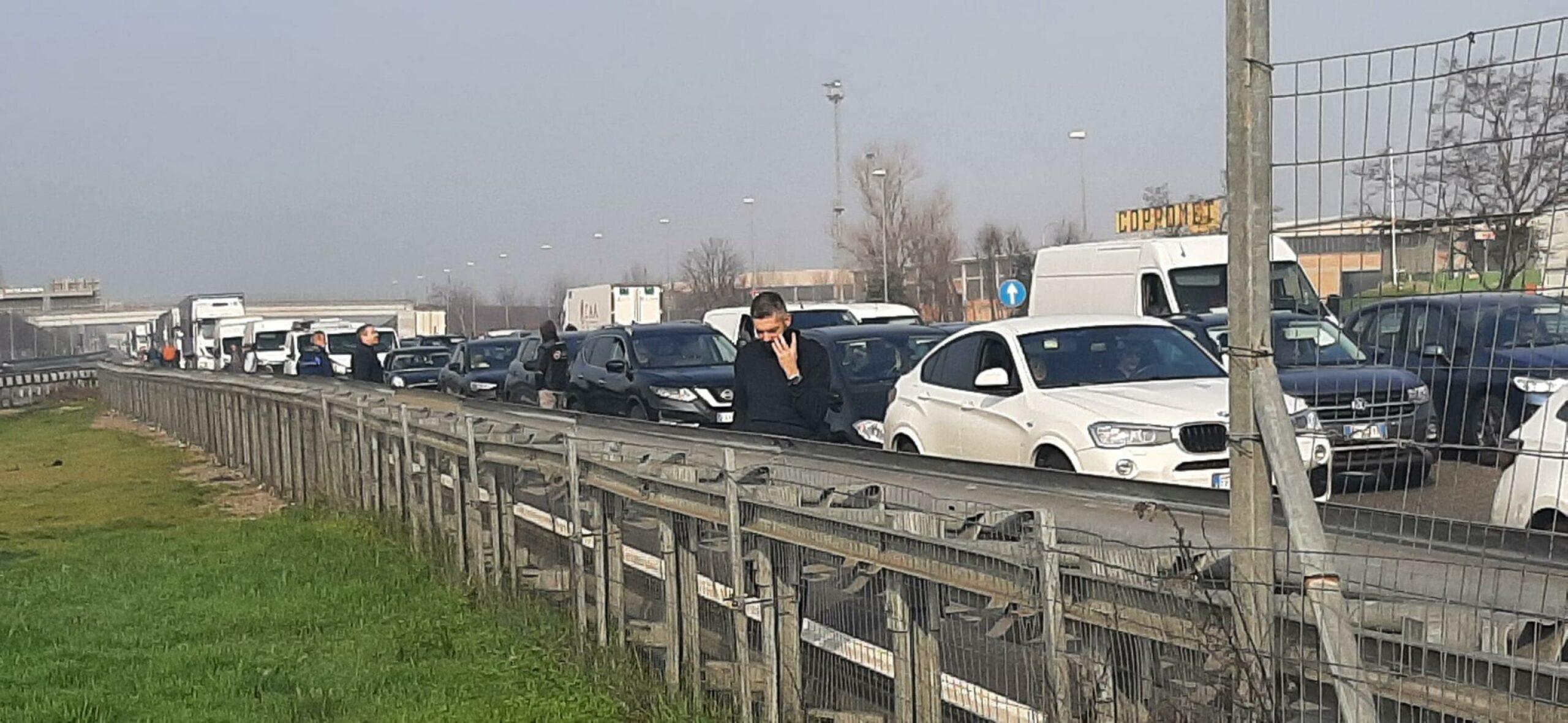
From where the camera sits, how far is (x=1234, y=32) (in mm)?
3984

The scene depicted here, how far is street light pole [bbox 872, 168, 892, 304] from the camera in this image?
56.7 m

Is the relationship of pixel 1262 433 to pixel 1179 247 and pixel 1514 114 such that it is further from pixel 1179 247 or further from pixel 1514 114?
pixel 1179 247

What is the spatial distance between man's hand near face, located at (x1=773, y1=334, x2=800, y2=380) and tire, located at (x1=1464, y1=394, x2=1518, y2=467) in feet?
19.6

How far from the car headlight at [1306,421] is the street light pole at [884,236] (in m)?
46.6

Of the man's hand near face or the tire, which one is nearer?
the tire

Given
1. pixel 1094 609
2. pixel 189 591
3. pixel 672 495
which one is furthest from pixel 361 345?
pixel 1094 609

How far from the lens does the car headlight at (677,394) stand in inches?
874

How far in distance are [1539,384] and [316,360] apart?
36.3 m

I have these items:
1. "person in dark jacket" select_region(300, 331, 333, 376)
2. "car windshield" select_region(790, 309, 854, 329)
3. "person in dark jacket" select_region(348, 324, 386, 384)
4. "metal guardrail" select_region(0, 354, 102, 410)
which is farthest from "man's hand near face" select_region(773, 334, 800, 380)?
"metal guardrail" select_region(0, 354, 102, 410)

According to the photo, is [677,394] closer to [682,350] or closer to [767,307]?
[682,350]

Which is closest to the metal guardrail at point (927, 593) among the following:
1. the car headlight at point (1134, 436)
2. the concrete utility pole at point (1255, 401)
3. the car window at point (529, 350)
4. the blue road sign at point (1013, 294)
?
the concrete utility pole at point (1255, 401)

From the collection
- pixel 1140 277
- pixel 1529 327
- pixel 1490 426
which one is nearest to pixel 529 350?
pixel 1140 277

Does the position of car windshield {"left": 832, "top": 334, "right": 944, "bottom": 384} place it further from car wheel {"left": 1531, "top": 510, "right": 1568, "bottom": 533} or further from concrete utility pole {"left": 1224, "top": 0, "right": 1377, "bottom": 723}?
concrete utility pole {"left": 1224, "top": 0, "right": 1377, "bottom": 723}

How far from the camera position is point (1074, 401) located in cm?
1252
